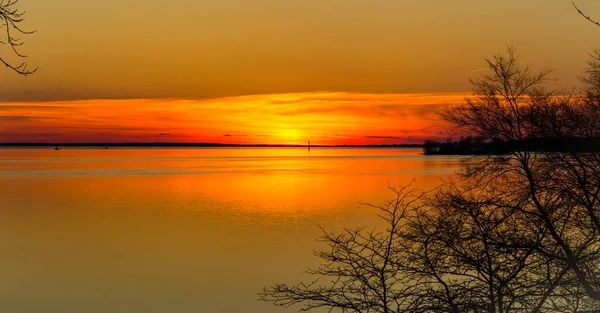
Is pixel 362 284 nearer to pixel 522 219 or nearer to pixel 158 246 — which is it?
pixel 522 219

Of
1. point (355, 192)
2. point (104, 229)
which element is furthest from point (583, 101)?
point (355, 192)

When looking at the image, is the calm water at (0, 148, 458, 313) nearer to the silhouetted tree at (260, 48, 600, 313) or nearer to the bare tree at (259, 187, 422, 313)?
the bare tree at (259, 187, 422, 313)

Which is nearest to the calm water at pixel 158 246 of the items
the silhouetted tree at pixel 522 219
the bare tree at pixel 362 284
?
the bare tree at pixel 362 284

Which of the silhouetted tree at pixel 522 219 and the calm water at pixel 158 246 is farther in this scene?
the calm water at pixel 158 246

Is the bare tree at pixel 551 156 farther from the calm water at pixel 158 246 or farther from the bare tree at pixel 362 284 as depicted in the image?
the calm water at pixel 158 246

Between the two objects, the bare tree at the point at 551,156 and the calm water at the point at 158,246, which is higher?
the bare tree at the point at 551,156

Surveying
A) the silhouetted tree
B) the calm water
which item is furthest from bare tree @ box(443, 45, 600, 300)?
the calm water

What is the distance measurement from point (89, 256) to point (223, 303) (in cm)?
966

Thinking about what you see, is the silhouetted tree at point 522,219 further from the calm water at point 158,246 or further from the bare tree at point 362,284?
the calm water at point 158,246

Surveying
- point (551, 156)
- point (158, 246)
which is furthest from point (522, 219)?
point (158, 246)

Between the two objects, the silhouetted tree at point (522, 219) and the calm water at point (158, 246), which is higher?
the silhouetted tree at point (522, 219)

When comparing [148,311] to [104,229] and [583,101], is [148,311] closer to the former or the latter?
[583,101]

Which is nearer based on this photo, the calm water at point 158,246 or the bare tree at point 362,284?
the bare tree at point 362,284

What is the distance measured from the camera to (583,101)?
1500 centimetres
